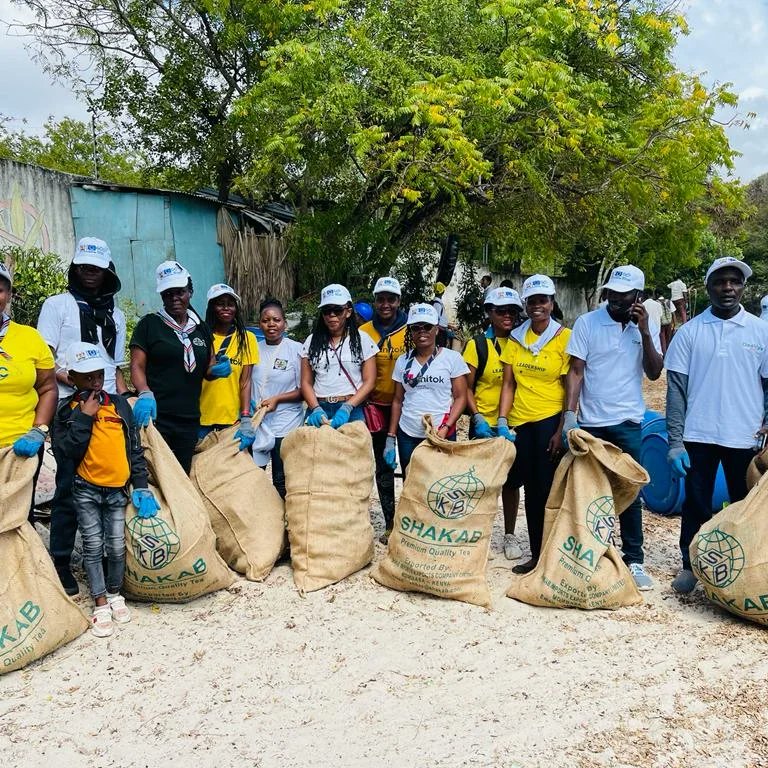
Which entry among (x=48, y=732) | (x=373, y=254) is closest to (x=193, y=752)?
(x=48, y=732)

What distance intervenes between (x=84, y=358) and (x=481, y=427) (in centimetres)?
211

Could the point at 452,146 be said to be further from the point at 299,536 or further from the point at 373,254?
the point at 299,536

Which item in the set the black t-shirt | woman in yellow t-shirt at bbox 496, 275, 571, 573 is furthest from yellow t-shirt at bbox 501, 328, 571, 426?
the black t-shirt

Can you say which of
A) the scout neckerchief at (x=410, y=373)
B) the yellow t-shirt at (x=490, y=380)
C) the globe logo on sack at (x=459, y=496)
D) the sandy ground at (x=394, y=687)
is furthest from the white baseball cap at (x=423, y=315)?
the sandy ground at (x=394, y=687)

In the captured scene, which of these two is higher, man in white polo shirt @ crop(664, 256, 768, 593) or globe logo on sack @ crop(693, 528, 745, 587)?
man in white polo shirt @ crop(664, 256, 768, 593)

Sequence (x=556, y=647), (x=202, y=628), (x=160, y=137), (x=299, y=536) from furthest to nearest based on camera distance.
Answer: (x=160, y=137) → (x=299, y=536) → (x=202, y=628) → (x=556, y=647)

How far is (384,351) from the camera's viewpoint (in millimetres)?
4371

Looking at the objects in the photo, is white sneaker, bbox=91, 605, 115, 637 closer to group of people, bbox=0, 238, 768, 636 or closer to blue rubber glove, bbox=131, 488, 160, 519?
group of people, bbox=0, 238, 768, 636

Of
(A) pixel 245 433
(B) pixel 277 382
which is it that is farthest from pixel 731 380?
(A) pixel 245 433

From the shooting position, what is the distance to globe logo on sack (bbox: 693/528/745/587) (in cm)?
325

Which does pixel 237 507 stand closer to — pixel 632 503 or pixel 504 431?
pixel 504 431

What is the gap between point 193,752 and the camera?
2.49 metres

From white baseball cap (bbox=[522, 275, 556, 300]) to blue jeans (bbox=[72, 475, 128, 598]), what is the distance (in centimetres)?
236

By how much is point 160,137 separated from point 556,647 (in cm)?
1121
